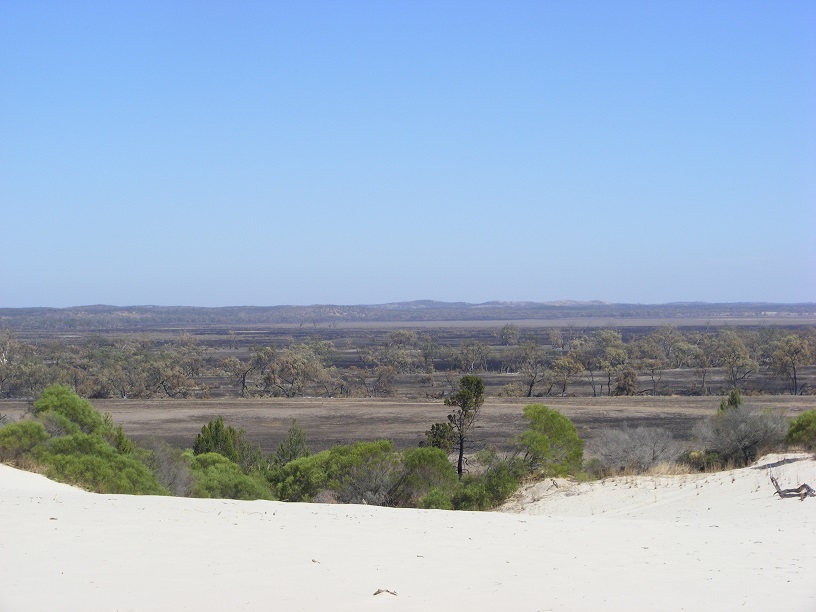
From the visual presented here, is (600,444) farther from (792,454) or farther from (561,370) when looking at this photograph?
(561,370)

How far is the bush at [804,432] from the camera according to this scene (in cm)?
1998

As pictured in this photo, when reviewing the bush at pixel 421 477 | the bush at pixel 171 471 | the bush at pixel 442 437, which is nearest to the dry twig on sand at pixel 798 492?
the bush at pixel 421 477

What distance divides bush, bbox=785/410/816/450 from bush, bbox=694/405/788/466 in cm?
34

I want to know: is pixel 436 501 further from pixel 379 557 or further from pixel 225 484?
pixel 379 557

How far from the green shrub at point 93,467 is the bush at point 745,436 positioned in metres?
13.6

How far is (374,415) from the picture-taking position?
51.9 m

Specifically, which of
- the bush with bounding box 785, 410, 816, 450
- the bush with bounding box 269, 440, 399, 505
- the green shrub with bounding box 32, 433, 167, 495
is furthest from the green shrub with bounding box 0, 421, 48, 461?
the bush with bounding box 785, 410, 816, 450

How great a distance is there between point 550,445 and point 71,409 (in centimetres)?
1264

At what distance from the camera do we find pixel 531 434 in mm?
22062

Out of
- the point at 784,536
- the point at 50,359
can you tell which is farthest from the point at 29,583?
the point at 50,359

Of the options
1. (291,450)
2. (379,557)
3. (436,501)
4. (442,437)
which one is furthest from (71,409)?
(379,557)

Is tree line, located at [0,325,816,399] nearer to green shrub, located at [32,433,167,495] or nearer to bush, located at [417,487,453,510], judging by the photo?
green shrub, located at [32,433,167,495]

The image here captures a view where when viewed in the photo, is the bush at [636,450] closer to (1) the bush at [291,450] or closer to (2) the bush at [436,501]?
(2) the bush at [436,501]

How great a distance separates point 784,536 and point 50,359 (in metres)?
89.3
